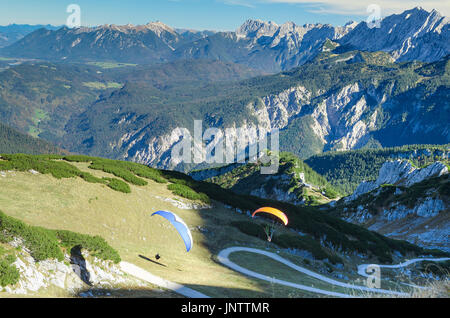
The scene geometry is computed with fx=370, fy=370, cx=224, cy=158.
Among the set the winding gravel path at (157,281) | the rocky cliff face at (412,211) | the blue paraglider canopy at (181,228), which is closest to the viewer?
the winding gravel path at (157,281)

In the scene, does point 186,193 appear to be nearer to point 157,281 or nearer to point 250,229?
point 250,229

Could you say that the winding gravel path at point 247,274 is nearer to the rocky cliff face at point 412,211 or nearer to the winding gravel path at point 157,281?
the winding gravel path at point 157,281

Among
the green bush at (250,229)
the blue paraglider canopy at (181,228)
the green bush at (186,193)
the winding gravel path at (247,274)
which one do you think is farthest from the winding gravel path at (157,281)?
the green bush at (186,193)

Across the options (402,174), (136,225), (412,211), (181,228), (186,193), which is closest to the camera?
(181,228)

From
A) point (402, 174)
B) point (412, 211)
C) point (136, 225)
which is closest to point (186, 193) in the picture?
point (136, 225)

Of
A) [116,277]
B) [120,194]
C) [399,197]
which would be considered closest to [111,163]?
[120,194]

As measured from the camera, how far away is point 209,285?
86.9 feet

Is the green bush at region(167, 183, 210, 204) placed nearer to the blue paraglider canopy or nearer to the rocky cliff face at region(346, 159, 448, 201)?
the blue paraglider canopy

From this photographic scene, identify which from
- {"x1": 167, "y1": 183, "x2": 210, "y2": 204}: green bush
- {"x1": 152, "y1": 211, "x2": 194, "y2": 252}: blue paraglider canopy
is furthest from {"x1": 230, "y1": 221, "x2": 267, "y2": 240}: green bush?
{"x1": 152, "y1": 211, "x2": 194, "y2": 252}: blue paraglider canopy

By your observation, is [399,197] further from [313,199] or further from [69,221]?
[69,221]

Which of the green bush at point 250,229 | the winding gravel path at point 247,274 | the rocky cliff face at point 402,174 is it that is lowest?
the winding gravel path at point 247,274

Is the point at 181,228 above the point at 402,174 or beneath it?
beneath

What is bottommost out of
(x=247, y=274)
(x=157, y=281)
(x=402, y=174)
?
(x=247, y=274)

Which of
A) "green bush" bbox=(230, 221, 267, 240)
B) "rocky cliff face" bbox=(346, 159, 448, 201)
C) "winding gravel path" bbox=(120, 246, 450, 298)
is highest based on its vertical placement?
"rocky cliff face" bbox=(346, 159, 448, 201)
